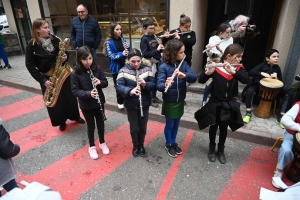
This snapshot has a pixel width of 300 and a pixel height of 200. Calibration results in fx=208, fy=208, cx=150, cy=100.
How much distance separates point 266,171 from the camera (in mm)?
2971

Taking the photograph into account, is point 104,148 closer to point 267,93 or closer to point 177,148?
point 177,148

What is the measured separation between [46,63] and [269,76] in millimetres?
4100

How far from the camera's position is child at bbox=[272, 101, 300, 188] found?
251cm

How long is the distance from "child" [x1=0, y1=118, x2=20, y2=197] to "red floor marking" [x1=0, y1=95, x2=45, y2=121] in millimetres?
2818

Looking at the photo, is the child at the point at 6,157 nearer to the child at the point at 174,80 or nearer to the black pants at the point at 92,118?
the black pants at the point at 92,118

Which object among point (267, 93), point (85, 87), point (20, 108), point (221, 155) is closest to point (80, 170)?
point (85, 87)

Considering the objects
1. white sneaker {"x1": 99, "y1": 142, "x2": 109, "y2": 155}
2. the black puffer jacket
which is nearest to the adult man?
white sneaker {"x1": 99, "y1": 142, "x2": 109, "y2": 155}

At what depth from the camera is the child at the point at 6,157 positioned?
2117 mm

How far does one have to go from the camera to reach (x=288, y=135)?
2.75 meters

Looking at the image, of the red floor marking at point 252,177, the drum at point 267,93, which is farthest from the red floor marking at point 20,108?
the drum at point 267,93

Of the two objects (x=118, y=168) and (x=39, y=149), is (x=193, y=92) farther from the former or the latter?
(x=39, y=149)

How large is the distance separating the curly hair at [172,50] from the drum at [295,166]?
1.76m

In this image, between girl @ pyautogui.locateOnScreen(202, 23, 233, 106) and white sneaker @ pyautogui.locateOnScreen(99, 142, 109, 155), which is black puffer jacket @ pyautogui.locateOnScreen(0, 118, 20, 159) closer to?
white sneaker @ pyautogui.locateOnScreen(99, 142, 109, 155)

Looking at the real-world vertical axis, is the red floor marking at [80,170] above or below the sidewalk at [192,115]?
below
